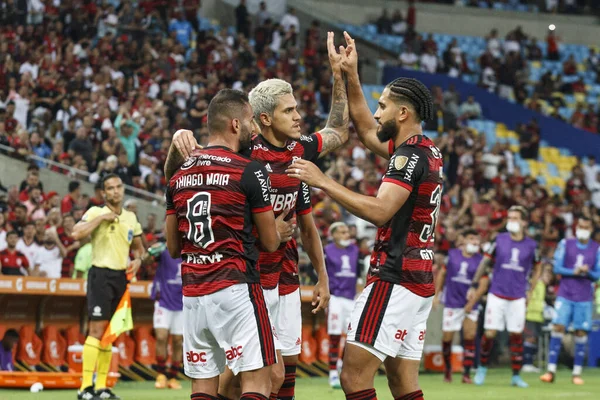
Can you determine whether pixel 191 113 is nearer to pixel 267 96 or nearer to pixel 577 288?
pixel 577 288

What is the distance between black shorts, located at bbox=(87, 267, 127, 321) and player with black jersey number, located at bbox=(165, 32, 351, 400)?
4038 mm

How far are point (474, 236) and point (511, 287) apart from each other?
4.95 feet

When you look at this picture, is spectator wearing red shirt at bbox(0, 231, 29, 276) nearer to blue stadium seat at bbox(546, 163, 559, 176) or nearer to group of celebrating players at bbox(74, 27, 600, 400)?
group of celebrating players at bbox(74, 27, 600, 400)

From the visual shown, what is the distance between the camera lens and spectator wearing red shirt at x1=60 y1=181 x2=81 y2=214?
17328 millimetres

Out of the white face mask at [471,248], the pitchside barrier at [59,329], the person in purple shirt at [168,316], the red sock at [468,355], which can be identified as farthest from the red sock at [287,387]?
the white face mask at [471,248]

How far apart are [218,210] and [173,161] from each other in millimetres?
826

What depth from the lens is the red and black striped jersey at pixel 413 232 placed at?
6.96m

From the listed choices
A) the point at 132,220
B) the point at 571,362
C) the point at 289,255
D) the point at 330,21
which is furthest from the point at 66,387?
the point at 330,21

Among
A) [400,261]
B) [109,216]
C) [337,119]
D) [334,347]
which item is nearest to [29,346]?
[109,216]

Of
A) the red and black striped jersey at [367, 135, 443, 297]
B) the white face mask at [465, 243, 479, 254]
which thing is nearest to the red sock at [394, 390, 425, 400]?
the red and black striped jersey at [367, 135, 443, 297]

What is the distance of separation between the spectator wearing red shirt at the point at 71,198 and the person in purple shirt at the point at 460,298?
20.2ft

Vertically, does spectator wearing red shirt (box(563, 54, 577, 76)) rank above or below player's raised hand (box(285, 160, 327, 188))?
above

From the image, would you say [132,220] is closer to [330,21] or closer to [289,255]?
[289,255]

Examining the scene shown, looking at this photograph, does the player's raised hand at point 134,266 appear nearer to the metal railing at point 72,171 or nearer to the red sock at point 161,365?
the red sock at point 161,365
